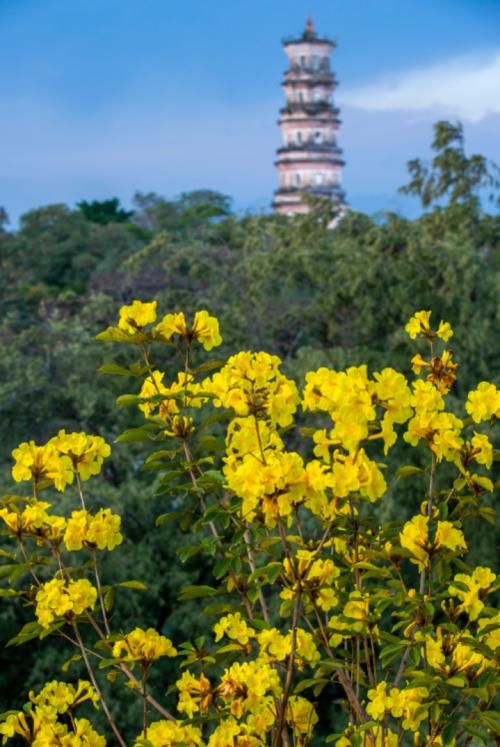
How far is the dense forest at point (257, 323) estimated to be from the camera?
1004 centimetres

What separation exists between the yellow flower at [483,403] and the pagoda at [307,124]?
44886mm

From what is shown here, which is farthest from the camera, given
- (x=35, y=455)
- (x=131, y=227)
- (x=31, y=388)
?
(x=131, y=227)

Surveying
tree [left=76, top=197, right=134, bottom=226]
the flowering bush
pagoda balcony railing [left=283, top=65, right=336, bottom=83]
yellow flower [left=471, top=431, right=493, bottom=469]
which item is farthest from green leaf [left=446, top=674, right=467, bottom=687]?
pagoda balcony railing [left=283, top=65, right=336, bottom=83]

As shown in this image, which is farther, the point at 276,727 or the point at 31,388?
the point at 31,388

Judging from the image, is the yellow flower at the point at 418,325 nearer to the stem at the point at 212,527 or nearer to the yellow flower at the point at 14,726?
the stem at the point at 212,527

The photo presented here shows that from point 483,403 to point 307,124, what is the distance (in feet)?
150

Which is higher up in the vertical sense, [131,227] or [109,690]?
[131,227]

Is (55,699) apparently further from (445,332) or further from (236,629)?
(445,332)

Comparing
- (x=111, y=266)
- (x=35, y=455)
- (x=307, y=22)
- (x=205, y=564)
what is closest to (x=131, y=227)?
(x=111, y=266)

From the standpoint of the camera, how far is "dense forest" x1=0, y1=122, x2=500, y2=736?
10.0 m

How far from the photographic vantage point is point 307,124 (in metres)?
47.4

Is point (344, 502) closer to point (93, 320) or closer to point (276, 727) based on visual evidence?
point (276, 727)

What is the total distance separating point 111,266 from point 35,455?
24031 mm

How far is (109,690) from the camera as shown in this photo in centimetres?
882
